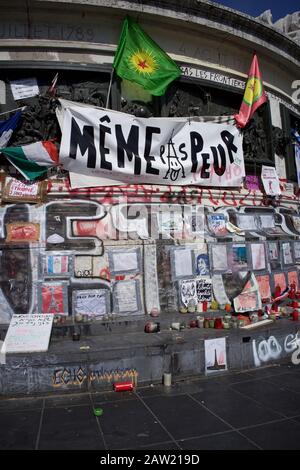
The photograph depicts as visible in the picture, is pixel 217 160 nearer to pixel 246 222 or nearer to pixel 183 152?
pixel 183 152

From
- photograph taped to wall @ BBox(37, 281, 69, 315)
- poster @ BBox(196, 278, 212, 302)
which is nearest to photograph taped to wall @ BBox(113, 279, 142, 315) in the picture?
photograph taped to wall @ BBox(37, 281, 69, 315)

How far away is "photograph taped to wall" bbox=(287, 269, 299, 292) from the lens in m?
10.4

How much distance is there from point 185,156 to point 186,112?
154 cm

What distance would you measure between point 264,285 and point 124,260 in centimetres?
393

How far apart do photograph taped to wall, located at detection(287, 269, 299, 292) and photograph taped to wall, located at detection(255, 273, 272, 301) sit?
98 centimetres

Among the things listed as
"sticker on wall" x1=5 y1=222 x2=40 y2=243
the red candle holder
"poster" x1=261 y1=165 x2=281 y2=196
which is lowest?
the red candle holder

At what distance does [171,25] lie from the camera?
934 centimetres

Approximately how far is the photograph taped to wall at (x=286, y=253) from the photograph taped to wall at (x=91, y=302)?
525 centimetres

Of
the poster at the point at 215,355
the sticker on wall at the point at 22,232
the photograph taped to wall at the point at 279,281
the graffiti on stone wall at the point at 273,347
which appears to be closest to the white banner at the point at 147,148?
the sticker on wall at the point at 22,232

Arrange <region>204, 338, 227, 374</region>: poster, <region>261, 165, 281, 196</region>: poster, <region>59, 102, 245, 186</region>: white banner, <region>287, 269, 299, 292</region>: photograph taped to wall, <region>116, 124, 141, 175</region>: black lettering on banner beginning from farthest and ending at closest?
1. <region>261, 165, 281, 196</region>: poster
2. <region>287, 269, 299, 292</region>: photograph taped to wall
3. <region>116, 124, 141, 175</region>: black lettering on banner
4. <region>59, 102, 245, 186</region>: white banner
5. <region>204, 338, 227, 374</region>: poster

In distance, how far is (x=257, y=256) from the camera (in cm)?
959

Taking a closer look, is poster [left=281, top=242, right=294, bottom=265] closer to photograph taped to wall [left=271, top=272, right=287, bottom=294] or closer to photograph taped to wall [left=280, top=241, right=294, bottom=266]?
photograph taped to wall [left=280, top=241, right=294, bottom=266]
